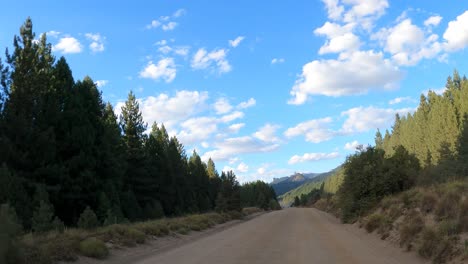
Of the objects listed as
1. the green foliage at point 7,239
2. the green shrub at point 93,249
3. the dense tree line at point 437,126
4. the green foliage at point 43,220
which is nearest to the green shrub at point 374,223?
the green shrub at point 93,249

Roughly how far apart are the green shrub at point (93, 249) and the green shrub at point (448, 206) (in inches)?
464

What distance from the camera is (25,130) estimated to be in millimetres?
31250

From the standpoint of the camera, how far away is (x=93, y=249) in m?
14.6

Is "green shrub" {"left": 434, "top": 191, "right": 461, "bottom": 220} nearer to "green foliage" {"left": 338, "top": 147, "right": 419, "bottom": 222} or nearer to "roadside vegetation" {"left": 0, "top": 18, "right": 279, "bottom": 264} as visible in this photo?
"roadside vegetation" {"left": 0, "top": 18, "right": 279, "bottom": 264}

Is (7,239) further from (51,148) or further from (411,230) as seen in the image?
(51,148)

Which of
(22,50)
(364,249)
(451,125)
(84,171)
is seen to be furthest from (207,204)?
(364,249)

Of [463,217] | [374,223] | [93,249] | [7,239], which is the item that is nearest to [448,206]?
[463,217]

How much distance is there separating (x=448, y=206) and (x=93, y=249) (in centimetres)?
1229

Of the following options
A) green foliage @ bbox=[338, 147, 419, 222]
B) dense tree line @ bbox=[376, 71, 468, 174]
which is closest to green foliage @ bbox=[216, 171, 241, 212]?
green foliage @ bbox=[338, 147, 419, 222]

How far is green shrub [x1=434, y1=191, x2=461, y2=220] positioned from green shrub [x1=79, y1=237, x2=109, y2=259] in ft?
38.7

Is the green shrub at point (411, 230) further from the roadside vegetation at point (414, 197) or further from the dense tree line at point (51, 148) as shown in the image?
the dense tree line at point (51, 148)

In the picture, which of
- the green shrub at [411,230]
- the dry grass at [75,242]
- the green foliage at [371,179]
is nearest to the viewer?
the dry grass at [75,242]

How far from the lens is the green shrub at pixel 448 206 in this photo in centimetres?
1416

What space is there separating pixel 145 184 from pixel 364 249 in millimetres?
50175
